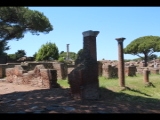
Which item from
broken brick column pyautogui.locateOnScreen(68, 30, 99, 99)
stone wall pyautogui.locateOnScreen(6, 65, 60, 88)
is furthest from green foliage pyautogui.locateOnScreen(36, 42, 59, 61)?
broken brick column pyautogui.locateOnScreen(68, 30, 99, 99)

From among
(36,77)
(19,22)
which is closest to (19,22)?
(19,22)

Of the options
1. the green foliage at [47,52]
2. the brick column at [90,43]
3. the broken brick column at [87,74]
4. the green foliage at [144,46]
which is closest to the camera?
the broken brick column at [87,74]

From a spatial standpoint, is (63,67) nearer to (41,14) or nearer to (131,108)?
(41,14)

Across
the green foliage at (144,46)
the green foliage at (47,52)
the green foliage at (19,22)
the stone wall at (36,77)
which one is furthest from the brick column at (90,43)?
the green foliage at (144,46)

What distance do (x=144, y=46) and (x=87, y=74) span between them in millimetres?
32131

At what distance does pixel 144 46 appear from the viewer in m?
38.5

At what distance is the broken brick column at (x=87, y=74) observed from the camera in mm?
8208

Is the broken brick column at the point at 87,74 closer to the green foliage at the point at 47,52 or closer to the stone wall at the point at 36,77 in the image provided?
the stone wall at the point at 36,77

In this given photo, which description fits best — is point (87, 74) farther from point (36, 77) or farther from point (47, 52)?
point (47, 52)

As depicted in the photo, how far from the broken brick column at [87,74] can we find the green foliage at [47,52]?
72.8 feet
